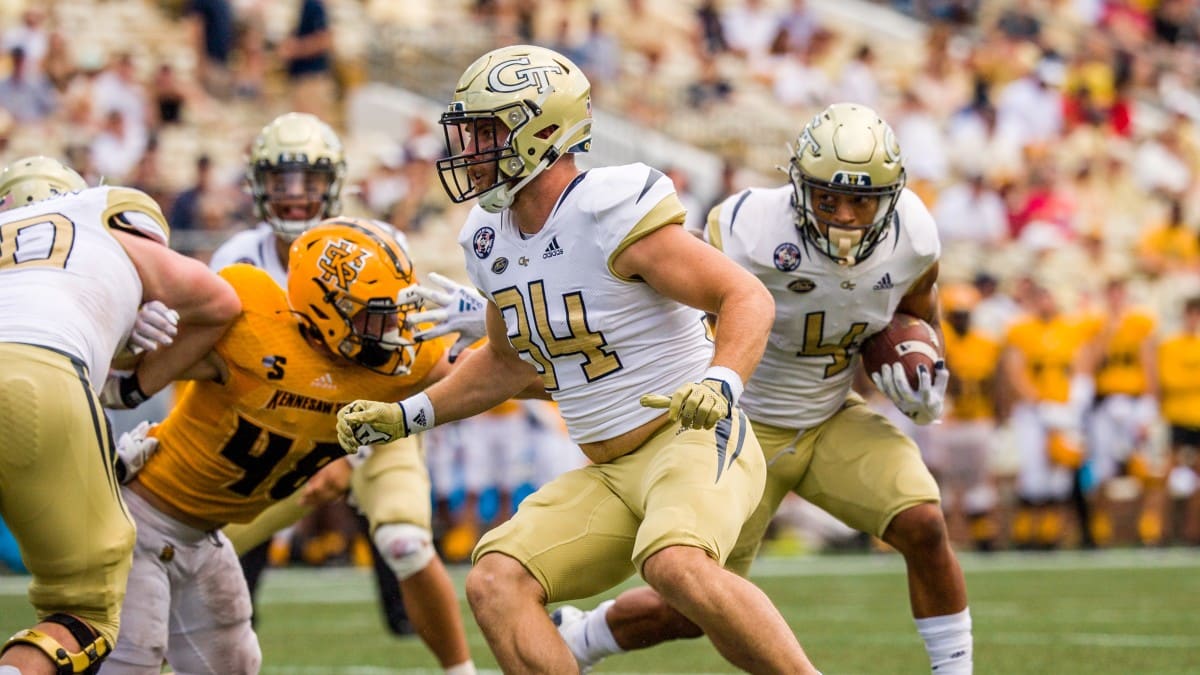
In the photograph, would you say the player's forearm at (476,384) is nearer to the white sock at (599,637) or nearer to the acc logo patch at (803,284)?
the acc logo patch at (803,284)

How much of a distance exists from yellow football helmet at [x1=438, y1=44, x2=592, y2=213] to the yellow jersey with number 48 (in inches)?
34.9

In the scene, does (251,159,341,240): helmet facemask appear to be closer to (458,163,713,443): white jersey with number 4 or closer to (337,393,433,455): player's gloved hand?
(337,393,433,455): player's gloved hand

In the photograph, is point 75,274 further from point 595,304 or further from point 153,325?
point 595,304

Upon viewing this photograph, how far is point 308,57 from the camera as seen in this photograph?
556 inches

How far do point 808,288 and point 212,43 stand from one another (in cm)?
967

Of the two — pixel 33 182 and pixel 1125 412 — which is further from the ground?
pixel 33 182

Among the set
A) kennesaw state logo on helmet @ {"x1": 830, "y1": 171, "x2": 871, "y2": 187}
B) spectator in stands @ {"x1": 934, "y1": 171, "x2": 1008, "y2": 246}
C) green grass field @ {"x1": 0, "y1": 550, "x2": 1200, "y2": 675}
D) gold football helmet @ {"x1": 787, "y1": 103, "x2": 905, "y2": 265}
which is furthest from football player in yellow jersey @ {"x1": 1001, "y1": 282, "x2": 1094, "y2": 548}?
kennesaw state logo on helmet @ {"x1": 830, "y1": 171, "x2": 871, "y2": 187}

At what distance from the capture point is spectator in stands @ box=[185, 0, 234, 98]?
13.9 meters

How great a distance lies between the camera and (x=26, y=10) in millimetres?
13430

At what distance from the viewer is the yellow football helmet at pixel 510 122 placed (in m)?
4.39

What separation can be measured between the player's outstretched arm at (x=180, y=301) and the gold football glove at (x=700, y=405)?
1.41 metres

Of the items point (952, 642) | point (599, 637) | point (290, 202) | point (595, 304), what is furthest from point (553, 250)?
point (290, 202)

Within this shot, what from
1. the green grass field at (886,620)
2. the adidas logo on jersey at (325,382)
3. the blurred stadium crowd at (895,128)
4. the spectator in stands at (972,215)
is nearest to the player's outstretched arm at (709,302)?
the adidas logo on jersey at (325,382)

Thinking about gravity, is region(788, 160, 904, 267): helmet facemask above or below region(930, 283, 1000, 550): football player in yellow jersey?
above
